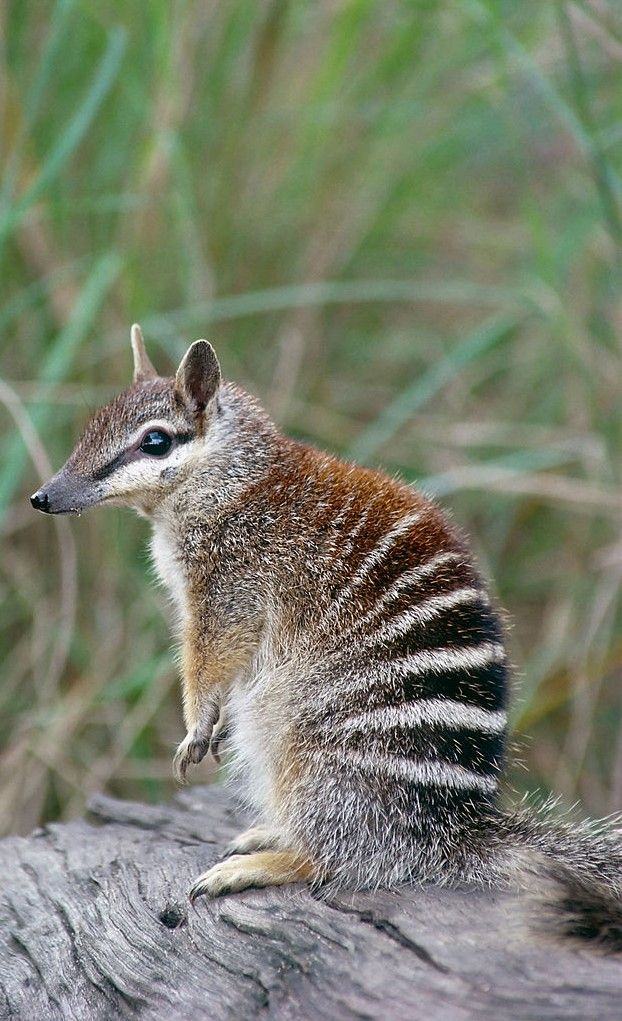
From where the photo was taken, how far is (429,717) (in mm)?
2861

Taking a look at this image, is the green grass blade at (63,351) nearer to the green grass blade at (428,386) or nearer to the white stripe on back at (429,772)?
the green grass blade at (428,386)

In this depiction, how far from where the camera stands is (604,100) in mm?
5727

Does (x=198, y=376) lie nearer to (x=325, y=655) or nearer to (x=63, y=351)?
(x=325, y=655)

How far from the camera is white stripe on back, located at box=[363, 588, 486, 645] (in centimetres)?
292

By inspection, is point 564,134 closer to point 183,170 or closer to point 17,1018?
point 183,170

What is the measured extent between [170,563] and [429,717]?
842mm

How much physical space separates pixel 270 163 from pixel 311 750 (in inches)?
126

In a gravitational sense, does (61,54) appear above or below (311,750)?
above

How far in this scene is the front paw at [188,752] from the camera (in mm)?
3178

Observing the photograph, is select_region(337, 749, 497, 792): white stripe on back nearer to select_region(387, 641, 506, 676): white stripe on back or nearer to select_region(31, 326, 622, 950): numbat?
select_region(31, 326, 622, 950): numbat

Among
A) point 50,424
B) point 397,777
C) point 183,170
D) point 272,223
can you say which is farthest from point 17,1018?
point 272,223

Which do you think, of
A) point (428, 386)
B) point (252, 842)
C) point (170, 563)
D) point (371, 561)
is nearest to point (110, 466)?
point (170, 563)

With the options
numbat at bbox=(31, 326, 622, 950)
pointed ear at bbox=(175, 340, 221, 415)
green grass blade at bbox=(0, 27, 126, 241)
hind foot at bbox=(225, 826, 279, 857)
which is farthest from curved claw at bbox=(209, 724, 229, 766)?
green grass blade at bbox=(0, 27, 126, 241)

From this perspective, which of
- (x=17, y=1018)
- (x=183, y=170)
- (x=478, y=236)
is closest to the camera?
(x=17, y=1018)
